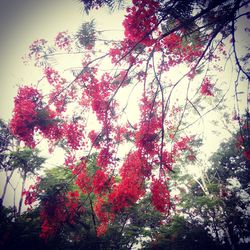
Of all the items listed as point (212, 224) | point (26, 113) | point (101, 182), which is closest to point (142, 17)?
point (26, 113)

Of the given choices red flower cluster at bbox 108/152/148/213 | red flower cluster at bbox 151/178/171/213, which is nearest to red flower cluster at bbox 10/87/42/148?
red flower cluster at bbox 108/152/148/213

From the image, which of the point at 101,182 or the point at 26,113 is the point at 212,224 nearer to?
the point at 101,182

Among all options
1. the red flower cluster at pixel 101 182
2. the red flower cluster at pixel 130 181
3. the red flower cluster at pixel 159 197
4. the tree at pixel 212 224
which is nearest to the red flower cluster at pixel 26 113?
the red flower cluster at pixel 101 182

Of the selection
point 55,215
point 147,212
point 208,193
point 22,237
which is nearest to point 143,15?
point 55,215

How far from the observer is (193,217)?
19.0 meters

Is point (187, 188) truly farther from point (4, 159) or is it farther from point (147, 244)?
point (4, 159)

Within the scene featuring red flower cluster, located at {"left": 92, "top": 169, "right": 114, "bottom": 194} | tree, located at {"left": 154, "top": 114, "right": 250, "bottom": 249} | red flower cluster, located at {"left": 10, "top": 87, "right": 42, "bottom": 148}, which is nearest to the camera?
red flower cluster, located at {"left": 10, "top": 87, "right": 42, "bottom": 148}

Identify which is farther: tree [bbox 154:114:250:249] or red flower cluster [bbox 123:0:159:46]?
tree [bbox 154:114:250:249]

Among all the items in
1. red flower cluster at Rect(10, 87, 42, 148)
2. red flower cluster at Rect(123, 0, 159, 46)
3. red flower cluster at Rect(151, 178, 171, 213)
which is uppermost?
red flower cluster at Rect(123, 0, 159, 46)

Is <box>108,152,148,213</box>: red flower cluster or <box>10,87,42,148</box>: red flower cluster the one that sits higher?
<box>10,87,42,148</box>: red flower cluster

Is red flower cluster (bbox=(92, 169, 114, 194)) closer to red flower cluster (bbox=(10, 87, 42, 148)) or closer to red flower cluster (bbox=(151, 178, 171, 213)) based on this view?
red flower cluster (bbox=(151, 178, 171, 213))

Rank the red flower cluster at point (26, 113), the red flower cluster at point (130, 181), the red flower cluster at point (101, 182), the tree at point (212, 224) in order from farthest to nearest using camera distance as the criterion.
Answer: the tree at point (212, 224)
the red flower cluster at point (101, 182)
the red flower cluster at point (130, 181)
the red flower cluster at point (26, 113)

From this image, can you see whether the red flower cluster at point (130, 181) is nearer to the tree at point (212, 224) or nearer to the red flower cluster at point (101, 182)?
the red flower cluster at point (101, 182)

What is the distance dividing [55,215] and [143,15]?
14.4 ft
